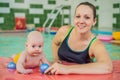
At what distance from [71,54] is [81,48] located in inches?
6.4

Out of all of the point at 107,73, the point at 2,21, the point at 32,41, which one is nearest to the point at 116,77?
the point at 107,73

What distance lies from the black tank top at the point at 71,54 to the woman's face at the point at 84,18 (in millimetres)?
212

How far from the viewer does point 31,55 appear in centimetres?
258

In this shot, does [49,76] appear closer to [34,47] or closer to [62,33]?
[34,47]

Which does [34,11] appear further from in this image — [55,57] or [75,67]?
[75,67]

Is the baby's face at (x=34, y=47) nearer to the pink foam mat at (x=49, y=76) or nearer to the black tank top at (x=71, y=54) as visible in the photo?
the pink foam mat at (x=49, y=76)

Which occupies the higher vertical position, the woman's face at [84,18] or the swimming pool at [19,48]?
the woman's face at [84,18]

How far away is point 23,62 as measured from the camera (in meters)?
2.56

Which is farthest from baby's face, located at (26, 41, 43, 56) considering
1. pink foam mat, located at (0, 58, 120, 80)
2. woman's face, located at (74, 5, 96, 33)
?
woman's face, located at (74, 5, 96, 33)

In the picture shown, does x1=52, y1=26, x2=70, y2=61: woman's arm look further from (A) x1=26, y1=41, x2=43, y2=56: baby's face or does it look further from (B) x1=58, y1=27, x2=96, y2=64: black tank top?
(A) x1=26, y1=41, x2=43, y2=56: baby's face

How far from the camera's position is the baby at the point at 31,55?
7.91 feet

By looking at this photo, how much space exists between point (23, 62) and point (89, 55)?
2.23 ft

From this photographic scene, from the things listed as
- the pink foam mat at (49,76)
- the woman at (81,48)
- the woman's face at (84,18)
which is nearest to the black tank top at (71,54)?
the woman at (81,48)

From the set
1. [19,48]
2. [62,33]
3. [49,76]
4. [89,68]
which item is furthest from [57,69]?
[19,48]
